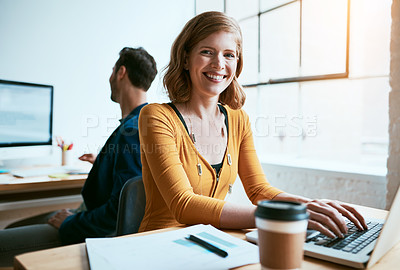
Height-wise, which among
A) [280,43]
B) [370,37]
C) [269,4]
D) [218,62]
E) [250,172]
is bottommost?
[250,172]

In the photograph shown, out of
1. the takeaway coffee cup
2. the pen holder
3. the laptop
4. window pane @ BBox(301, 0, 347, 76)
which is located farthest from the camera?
the pen holder

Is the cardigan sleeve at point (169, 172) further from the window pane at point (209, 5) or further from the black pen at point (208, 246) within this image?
the window pane at point (209, 5)

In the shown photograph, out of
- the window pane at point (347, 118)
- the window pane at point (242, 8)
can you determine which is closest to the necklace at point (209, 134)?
the window pane at point (347, 118)

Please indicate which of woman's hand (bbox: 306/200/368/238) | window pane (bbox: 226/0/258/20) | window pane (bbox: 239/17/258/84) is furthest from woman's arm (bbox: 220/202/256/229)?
window pane (bbox: 226/0/258/20)

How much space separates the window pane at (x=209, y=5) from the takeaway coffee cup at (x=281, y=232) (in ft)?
10.6

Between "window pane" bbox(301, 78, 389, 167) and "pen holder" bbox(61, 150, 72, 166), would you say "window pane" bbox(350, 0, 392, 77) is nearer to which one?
"window pane" bbox(301, 78, 389, 167)

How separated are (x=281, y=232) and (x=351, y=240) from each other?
311mm

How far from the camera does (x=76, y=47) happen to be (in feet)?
9.31

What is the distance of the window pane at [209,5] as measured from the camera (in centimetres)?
340

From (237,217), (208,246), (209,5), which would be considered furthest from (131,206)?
(209,5)

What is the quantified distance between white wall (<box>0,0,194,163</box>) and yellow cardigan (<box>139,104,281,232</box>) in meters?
1.25

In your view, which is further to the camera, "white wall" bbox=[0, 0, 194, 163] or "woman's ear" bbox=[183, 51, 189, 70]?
"white wall" bbox=[0, 0, 194, 163]

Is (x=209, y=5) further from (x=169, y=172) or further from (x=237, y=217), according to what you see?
(x=237, y=217)

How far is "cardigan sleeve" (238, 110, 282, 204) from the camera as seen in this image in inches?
47.4
